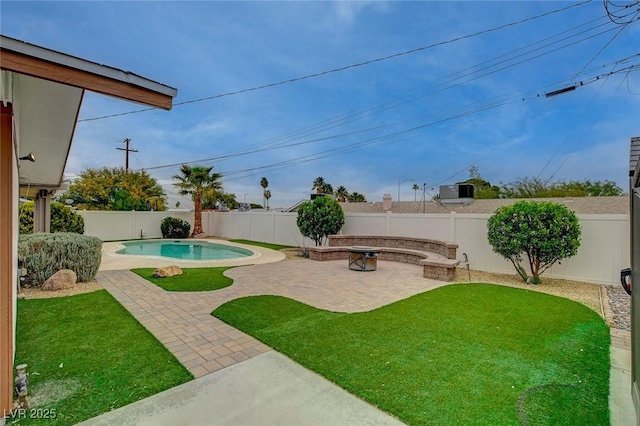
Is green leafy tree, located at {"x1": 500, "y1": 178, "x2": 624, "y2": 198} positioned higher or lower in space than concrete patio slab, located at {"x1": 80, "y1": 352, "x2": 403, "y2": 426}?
higher

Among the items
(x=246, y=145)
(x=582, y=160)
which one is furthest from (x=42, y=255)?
(x=582, y=160)

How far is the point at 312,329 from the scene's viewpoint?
15.4 feet

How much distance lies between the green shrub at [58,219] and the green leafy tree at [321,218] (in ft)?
39.4

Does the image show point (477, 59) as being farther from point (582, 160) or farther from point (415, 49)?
point (582, 160)

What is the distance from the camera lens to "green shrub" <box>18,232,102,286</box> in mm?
6922

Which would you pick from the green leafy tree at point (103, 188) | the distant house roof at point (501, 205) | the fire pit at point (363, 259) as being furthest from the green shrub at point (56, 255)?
the green leafy tree at point (103, 188)

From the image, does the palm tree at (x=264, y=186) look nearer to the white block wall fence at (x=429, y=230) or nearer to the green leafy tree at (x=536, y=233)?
the white block wall fence at (x=429, y=230)

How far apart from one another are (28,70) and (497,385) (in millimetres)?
4918

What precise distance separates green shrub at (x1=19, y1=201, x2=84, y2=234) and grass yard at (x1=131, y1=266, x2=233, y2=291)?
27.2ft

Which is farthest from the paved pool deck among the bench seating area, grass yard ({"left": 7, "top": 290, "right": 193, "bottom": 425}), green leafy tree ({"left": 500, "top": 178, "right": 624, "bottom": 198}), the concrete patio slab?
green leafy tree ({"left": 500, "top": 178, "right": 624, "bottom": 198})

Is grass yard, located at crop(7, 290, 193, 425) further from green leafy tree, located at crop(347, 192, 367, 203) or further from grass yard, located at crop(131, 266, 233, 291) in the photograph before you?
green leafy tree, located at crop(347, 192, 367, 203)

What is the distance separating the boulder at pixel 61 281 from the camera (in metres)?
6.75

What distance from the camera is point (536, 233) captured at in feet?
25.5

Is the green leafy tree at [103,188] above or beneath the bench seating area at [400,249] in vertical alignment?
above
